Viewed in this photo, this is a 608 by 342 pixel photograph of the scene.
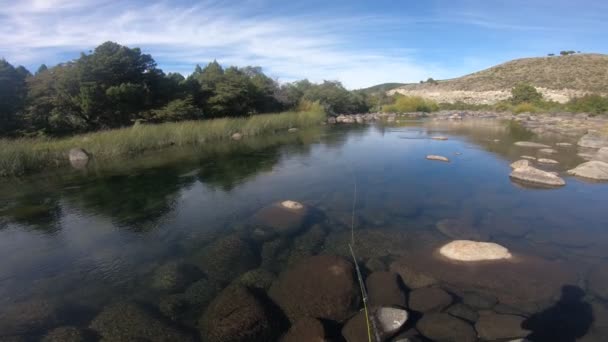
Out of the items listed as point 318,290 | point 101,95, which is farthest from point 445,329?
point 101,95

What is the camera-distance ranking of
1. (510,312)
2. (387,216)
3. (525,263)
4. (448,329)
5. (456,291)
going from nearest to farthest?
(448,329) < (510,312) < (456,291) < (525,263) < (387,216)

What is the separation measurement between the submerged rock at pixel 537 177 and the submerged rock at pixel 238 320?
1024 centimetres

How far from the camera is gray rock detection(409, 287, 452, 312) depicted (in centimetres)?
421

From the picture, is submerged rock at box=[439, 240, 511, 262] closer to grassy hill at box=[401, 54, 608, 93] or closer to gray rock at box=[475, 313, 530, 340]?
gray rock at box=[475, 313, 530, 340]

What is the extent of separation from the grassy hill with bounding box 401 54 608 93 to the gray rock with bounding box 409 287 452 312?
69.5 metres

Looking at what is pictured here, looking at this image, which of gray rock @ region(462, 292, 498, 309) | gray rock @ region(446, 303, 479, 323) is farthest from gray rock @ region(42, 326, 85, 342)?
gray rock @ region(462, 292, 498, 309)

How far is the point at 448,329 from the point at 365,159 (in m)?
11.8

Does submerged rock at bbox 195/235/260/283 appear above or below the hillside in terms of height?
below

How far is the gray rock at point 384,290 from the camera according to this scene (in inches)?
171

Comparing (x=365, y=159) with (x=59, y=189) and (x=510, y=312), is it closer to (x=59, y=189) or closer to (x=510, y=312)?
(x=510, y=312)

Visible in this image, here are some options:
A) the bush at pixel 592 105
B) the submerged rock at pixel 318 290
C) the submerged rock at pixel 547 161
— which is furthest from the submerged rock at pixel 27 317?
the bush at pixel 592 105

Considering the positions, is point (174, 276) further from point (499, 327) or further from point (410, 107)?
point (410, 107)

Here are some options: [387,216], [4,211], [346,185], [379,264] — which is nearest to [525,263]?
[379,264]

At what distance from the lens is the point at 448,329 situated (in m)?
3.77
